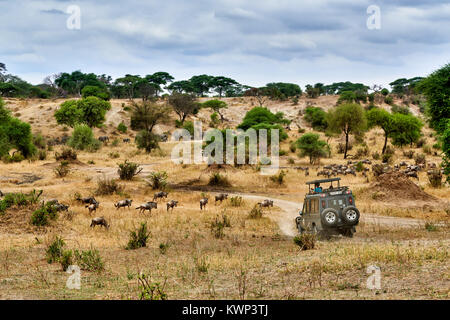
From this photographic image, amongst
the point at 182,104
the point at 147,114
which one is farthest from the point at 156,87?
the point at 147,114

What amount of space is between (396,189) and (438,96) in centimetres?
568

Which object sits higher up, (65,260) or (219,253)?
(65,260)

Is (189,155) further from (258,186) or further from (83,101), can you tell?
(83,101)

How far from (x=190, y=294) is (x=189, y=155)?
139ft

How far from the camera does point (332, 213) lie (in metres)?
14.8

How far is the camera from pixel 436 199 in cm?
2408

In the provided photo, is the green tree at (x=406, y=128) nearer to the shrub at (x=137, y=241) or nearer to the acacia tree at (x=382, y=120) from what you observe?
the acacia tree at (x=382, y=120)

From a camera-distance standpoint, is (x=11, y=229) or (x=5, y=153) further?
(x=5, y=153)

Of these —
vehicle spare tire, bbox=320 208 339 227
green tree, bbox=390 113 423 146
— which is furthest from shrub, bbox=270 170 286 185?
green tree, bbox=390 113 423 146

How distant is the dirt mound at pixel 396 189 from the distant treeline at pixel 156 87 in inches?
3324

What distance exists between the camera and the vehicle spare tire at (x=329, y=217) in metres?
14.7

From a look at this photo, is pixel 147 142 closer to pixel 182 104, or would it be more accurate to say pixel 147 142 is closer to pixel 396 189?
pixel 182 104
